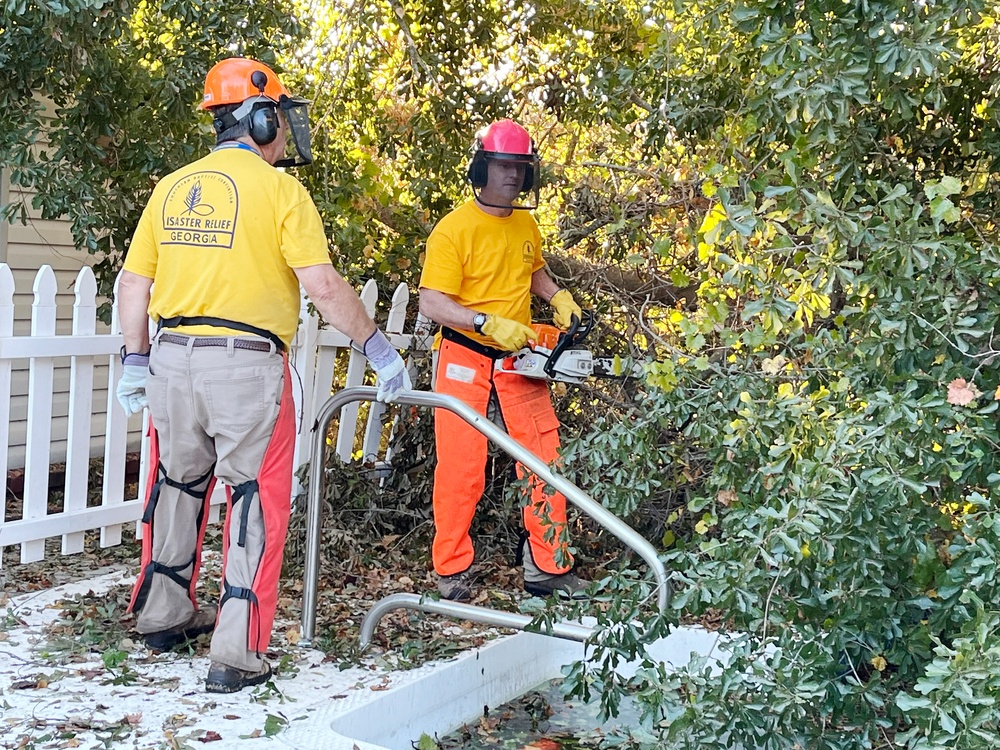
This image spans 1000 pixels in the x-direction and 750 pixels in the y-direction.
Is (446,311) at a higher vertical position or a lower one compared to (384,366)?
higher

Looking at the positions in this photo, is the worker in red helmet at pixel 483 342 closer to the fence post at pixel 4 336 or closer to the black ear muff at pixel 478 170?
the black ear muff at pixel 478 170

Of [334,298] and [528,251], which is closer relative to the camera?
[334,298]

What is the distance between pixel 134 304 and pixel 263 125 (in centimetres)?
79

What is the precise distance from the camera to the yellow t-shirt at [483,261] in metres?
4.90

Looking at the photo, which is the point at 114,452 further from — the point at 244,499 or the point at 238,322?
the point at 238,322

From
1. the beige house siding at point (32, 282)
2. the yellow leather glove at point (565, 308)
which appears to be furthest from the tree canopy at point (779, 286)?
the beige house siding at point (32, 282)

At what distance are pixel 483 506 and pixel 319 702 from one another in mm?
2327

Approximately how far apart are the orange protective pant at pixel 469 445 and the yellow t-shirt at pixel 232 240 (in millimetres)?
1417

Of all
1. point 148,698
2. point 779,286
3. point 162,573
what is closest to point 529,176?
point 779,286

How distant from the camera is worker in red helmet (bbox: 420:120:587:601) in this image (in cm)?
482

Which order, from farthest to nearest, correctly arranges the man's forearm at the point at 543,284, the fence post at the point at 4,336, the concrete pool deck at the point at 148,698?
the man's forearm at the point at 543,284 < the fence post at the point at 4,336 < the concrete pool deck at the point at 148,698

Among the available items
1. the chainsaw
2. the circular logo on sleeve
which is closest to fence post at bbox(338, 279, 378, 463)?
the circular logo on sleeve

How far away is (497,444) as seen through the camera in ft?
11.4

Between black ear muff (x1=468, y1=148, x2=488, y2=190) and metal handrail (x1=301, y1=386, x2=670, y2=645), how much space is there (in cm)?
150
